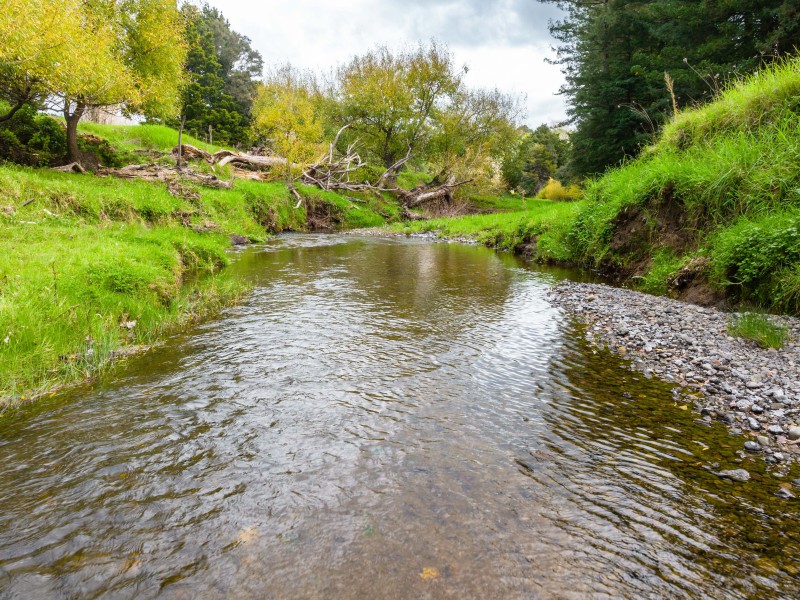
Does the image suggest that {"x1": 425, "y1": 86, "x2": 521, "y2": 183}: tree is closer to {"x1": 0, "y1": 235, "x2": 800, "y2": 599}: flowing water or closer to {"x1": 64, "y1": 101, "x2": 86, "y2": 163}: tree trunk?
{"x1": 64, "y1": 101, "x2": 86, "y2": 163}: tree trunk

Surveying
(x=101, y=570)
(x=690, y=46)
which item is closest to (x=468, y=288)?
(x=101, y=570)

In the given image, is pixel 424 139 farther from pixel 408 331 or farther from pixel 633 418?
pixel 633 418

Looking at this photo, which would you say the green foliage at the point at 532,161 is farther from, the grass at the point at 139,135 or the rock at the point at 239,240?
the rock at the point at 239,240

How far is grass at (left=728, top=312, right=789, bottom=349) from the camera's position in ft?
18.9

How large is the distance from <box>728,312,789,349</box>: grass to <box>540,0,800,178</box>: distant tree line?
9.82 m

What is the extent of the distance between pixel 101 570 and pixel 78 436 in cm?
181

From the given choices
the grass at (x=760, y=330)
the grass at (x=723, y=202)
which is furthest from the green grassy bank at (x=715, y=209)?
the grass at (x=760, y=330)

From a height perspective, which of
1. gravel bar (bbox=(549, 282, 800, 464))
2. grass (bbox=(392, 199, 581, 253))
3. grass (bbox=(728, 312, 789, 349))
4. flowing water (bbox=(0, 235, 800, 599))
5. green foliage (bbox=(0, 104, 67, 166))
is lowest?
flowing water (bbox=(0, 235, 800, 599))

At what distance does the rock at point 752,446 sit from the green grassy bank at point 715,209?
4.30 metres

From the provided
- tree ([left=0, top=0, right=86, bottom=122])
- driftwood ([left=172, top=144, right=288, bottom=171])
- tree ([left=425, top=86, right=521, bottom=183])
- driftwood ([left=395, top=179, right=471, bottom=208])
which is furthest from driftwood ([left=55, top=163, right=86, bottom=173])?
tree ([left=425, top=86, right=521, bottom=183])

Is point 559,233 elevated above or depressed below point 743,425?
above

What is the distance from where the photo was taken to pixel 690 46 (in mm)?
19125

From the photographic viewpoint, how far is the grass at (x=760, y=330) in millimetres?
5770

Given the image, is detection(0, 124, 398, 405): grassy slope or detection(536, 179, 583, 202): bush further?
detection(536, 179, 583, 202): bush
